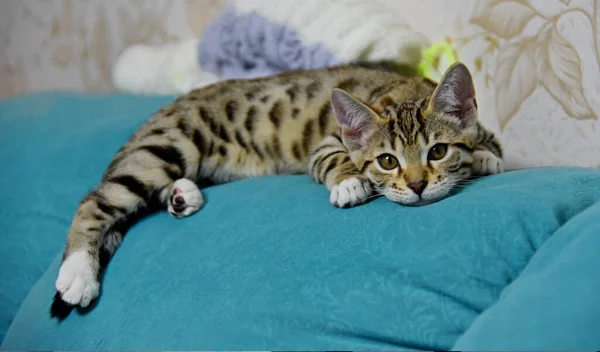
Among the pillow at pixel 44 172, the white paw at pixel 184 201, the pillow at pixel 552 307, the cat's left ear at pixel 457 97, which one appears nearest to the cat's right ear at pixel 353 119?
the cat's left ear at pixel 457 97

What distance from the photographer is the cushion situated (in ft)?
2.32

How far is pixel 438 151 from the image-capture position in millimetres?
1107

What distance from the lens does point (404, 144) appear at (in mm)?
1110

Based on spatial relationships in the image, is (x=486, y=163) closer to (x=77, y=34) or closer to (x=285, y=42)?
(x=285, y=42)

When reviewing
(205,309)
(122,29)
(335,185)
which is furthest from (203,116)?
(122,29)

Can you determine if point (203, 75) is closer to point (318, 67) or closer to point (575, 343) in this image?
point (318, 67)

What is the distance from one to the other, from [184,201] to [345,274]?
449 mm

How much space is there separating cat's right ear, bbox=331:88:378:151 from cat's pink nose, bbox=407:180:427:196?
0.53 ft

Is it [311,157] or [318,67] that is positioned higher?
[318,67]

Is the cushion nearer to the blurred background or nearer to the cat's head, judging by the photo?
the cat's head

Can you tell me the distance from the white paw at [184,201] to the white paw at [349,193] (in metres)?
0.29

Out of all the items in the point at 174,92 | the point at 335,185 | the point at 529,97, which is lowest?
the point at 174,92

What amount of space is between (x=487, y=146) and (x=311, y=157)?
374 mm

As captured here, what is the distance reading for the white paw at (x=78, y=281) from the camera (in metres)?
1.06
